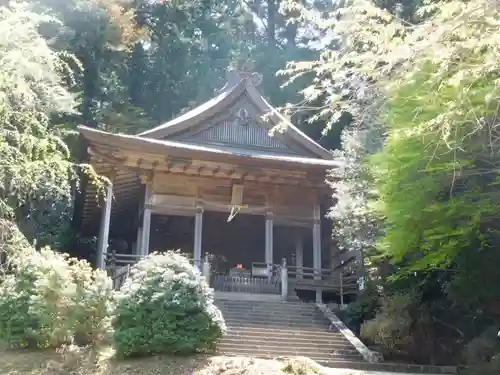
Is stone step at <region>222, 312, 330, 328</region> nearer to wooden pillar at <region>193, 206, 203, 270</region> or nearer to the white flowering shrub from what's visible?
wooden pillar at <region>193, 206, 203, 270</region>

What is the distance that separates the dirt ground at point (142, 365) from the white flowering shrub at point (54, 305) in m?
0.36

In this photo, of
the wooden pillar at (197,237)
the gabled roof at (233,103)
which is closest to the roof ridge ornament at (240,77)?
the gabled roof at (233,103)

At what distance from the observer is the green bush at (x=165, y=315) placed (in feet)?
30.0

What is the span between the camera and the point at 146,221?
1689 cm

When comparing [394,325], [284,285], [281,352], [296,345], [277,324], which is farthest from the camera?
[284,285]

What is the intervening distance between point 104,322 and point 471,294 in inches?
245

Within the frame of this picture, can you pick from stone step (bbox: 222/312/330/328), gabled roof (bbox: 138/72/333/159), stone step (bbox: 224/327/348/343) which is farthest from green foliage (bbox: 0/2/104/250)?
gabled roof (bbox: 138/72/333/159)

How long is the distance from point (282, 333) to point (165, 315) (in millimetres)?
3906

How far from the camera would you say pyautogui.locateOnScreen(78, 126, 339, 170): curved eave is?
15617 mm

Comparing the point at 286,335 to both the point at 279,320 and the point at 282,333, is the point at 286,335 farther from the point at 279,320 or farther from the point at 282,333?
the point at 279,320

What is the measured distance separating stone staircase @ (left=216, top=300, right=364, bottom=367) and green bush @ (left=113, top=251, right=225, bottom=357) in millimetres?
1661

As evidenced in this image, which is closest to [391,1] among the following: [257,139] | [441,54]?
[257,139]

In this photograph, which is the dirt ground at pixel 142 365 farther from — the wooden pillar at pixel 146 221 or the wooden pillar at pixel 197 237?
the wooden pillar at pixel 146 221

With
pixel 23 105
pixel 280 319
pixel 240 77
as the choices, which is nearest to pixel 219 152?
pixel 240 77
